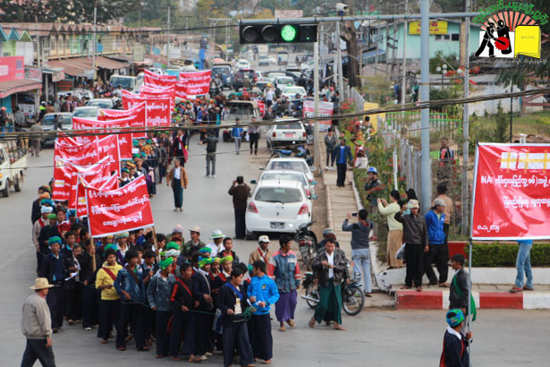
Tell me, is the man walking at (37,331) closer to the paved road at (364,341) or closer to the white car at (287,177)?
the paved road at (364,341)

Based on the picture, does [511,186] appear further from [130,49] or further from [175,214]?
[130,49]

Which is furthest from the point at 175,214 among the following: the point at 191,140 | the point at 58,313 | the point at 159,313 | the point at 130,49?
the point at 130,49

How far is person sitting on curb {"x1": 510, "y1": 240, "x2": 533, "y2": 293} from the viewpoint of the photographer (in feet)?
49.4

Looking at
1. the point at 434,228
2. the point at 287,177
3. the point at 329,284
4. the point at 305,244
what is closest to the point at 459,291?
the point at 329,284

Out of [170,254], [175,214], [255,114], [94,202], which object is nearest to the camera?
[170,254]

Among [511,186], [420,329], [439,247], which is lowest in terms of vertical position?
[420,329]

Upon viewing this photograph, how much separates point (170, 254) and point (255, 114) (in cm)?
3717

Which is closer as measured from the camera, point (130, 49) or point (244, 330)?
point (244, 330)

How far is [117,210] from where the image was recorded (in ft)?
51.1

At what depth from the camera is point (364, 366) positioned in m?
12.0

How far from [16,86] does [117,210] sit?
32.1 meters

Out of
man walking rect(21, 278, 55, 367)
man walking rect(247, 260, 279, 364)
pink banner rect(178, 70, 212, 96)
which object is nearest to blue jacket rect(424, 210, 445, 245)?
man walking rect(247, 260, 279, 364)

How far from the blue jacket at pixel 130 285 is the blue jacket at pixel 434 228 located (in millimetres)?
5251

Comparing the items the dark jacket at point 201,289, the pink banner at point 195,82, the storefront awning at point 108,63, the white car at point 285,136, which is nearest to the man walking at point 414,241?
the dark jacket at point 201,289
